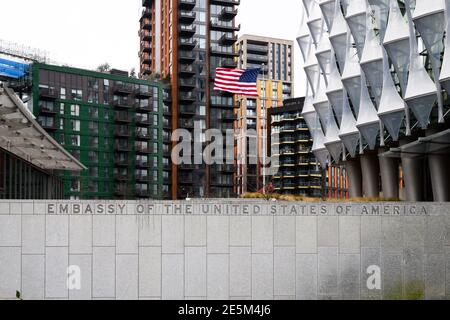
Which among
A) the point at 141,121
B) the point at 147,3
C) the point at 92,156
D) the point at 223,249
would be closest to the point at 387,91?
the point at 223,249

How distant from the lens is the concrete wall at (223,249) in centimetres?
2495

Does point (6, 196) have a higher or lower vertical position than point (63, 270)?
higher

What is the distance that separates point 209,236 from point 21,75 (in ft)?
311

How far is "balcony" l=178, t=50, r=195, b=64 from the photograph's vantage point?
119688 mm

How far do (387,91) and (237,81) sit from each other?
1295 cm

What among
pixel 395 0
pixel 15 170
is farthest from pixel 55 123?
pixel 15 170

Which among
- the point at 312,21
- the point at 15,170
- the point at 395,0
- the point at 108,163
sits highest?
the point at 312,21

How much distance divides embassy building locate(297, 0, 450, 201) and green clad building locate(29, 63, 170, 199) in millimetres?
42116

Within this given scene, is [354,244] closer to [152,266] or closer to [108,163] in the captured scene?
[152,266]

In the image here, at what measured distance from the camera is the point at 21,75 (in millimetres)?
112625

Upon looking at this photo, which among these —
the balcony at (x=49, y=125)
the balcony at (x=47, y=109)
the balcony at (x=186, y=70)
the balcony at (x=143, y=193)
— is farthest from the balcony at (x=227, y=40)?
the balcony at (x=49, y=125)

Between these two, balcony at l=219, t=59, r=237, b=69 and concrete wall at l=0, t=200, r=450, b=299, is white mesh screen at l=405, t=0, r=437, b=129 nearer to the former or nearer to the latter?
concrete wall at l=0, t=200, r=450, b=299

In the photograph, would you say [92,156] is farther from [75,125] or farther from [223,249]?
[223,249]

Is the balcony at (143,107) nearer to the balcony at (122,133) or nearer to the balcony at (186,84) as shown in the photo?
the balcony at (122,133)
